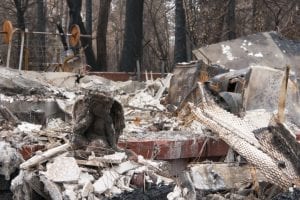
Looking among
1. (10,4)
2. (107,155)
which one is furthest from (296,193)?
(10,4)

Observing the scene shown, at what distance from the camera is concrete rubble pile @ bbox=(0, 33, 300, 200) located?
5363 millimetres

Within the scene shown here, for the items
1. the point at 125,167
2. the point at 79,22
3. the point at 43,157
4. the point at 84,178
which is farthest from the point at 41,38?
the point at 84,178

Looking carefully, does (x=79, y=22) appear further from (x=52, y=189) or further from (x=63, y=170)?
(x=52, y=189)

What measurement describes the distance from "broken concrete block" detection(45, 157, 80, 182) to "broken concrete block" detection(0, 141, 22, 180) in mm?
466

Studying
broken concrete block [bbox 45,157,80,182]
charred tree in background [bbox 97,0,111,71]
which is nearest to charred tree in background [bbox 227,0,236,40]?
Result: charred tree in background [bbox 97,0,111,71]

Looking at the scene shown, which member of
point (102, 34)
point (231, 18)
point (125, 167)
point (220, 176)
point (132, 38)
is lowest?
point (220, 176)

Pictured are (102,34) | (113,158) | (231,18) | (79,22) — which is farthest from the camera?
(231,18)

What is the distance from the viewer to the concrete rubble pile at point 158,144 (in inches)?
211

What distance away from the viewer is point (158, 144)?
6711mm

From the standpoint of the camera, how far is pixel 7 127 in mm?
6965

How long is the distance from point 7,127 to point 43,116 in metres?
1.45

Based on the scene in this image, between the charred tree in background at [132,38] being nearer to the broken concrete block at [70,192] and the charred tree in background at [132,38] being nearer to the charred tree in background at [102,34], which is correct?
the charred tree in background at [102,34]

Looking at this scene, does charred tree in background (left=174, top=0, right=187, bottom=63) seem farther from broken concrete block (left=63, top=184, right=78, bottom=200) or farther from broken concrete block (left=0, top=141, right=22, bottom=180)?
broken concrete block (left=63, top=184, right=78, bottom=200)

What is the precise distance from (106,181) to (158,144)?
153 cm
